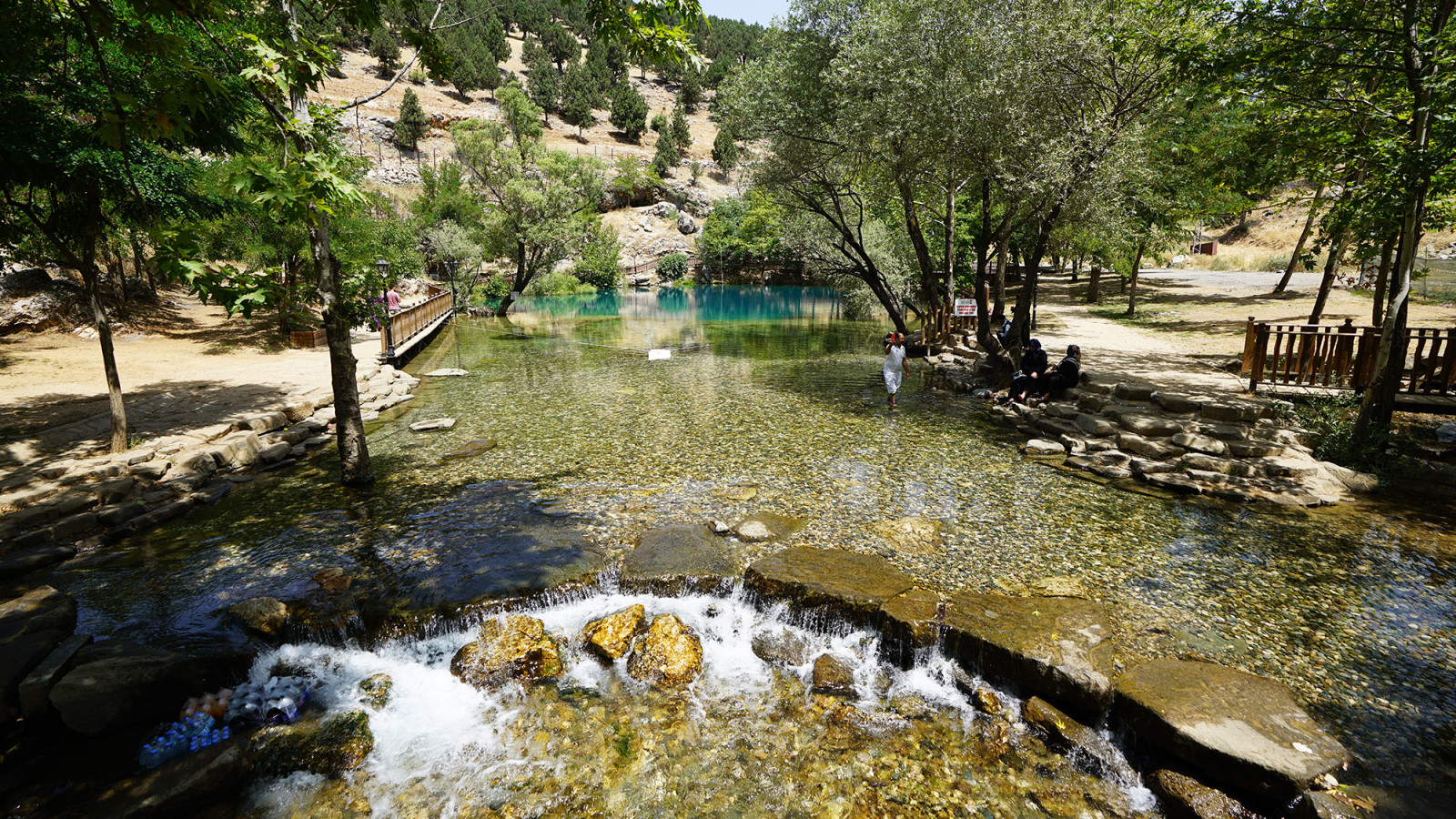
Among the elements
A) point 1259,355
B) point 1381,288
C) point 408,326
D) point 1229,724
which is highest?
point 1381,288

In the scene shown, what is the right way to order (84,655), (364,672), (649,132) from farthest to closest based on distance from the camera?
(649,132), (364,672), (84,655)

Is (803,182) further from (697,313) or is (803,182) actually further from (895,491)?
(697,313)

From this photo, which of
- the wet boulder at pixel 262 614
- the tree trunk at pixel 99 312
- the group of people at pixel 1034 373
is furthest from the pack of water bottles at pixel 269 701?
the group of people at pixel 1034 373

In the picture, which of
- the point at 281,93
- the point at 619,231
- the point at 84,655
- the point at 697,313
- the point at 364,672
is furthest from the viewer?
the point at 619,231

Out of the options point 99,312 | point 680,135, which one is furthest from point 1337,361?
point 680,135

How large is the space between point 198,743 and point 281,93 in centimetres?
655

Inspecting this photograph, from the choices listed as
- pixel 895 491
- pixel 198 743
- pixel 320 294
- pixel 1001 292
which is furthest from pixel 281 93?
pixel 1001 292

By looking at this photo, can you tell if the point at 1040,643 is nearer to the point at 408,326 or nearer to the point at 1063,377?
the point at 1063,377

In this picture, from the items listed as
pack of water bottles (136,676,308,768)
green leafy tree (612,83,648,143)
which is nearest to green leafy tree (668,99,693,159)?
green leafy tree (612,83,648,143)

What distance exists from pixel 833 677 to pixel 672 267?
74.8 metres

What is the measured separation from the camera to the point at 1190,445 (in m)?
10.9

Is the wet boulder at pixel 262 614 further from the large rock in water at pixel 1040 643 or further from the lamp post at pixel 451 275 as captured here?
the lamp post at pixel 451 275

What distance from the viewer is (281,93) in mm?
6730

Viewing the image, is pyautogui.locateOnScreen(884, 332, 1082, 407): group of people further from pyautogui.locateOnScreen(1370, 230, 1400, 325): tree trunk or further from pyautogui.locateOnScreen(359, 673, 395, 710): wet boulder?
pyautogui.locateOnScreen(359, 673, 395, 710): wet boulder
